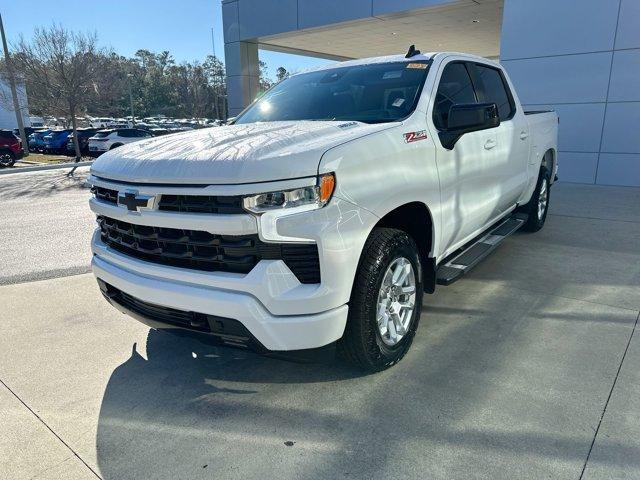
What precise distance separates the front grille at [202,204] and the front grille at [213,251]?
0.12 meters

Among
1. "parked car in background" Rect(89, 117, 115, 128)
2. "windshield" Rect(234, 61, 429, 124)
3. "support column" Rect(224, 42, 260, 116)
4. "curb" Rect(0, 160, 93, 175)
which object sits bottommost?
"curb" Rect(0, 160, 93, 175)

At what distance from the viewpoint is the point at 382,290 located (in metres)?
2.92

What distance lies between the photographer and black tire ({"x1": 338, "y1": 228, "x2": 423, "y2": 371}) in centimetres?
269

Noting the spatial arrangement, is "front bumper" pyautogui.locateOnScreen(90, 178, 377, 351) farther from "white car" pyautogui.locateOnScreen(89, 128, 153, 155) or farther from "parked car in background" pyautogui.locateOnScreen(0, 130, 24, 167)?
"parked car in background" pyautogui.locateOnScreen(0, 130, 24, 167)

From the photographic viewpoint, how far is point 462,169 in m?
3.65

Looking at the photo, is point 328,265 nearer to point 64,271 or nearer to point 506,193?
point 506,193

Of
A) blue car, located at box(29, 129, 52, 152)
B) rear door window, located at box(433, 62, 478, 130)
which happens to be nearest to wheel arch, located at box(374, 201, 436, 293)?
rear door window, located at box(433, 62, 478, 130)

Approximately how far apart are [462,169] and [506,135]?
1276 millimetres

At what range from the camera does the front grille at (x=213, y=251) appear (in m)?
2.40

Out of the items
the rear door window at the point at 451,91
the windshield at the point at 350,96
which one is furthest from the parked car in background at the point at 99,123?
the rear door window at the point at 451,91

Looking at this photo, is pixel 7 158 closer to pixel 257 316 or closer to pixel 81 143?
pixel 81 143

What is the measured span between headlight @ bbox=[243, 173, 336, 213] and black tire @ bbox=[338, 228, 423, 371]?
0.48m

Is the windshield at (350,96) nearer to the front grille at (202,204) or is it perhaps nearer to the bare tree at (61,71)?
the front grille at (202,204)

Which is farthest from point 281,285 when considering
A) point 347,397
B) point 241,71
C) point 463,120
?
point 241,71
